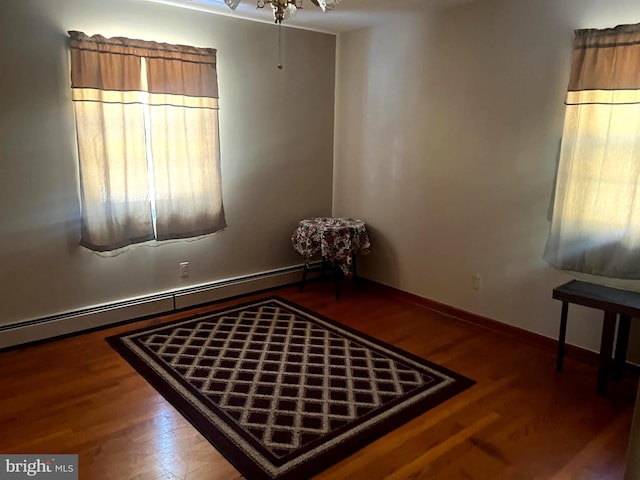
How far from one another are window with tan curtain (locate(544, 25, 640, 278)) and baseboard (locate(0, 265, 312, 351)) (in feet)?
7.85

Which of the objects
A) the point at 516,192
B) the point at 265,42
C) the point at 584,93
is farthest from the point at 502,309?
the point at 265,42

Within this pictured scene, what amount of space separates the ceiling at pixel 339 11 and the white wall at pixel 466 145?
175 millimetres

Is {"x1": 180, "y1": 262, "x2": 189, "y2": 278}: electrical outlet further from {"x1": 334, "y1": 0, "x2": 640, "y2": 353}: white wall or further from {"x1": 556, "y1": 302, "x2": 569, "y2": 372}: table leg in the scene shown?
{"x1": 556, "y1": 302, "x2": 569, "y2": 372}: table leg

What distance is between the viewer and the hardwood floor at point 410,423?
6.83ft

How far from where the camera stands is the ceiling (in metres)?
3.39

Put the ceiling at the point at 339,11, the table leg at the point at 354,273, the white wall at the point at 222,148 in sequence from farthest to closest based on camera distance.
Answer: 1. the table leg at the point at 354,273
2. the ceiling at the point at 339,11
3. the white wall at the point at 222,148

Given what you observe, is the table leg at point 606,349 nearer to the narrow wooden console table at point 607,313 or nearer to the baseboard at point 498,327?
the narrow wooden console table at point 607,313

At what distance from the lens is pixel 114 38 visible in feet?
10.3

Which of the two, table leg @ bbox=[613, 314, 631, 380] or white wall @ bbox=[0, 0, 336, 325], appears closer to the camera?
table leg @ bbox=[613, 314, 631, 380]

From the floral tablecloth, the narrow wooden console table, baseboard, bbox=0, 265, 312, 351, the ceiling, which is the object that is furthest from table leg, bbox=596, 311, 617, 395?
baseboard, bbox=0, 265, 312, 351

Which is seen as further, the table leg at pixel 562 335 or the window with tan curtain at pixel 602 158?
the table leg at pixel 562 335

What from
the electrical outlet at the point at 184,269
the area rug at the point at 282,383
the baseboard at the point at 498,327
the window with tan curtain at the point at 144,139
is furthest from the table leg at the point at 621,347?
the electrical outlet at the point at 184,269

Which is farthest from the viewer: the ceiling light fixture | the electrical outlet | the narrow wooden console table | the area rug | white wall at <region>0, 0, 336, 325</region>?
the electrical outlet

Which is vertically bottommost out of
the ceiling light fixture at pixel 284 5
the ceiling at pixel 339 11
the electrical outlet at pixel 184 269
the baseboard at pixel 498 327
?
the baseboard at pixel 498 327
